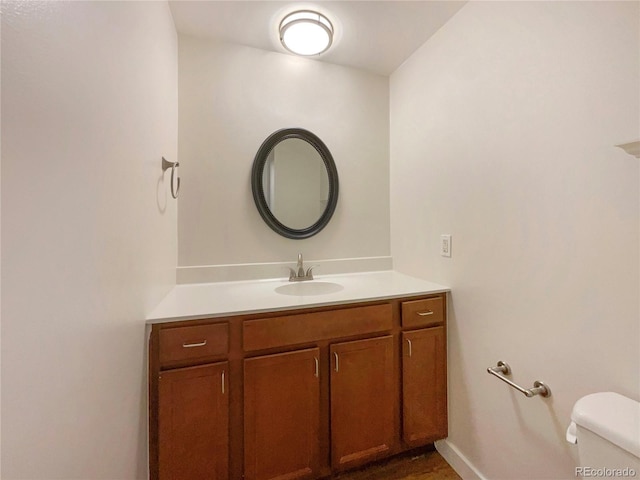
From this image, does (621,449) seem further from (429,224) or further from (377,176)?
(377,176)

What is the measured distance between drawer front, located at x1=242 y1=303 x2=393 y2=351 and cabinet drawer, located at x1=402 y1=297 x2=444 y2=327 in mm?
100

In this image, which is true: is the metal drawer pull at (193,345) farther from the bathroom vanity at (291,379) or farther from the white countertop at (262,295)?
the white countertop at (262,295)

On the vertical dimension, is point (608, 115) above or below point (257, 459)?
above

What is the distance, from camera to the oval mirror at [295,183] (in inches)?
69.1

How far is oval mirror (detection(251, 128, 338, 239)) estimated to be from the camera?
1.75m

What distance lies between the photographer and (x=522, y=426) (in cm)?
112

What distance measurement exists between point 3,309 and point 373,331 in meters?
1.27

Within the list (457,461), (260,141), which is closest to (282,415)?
(457,461)

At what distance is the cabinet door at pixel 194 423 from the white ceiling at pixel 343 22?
1.74m

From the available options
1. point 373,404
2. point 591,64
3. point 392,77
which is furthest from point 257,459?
point 392,77

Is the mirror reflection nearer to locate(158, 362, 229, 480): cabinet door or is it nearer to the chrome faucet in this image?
the chrome faucet

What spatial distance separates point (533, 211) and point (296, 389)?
49.0 inches

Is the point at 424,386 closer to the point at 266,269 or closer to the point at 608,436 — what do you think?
the point at 608,436

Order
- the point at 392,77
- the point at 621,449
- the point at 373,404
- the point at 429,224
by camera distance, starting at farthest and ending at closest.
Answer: the point at 392,77 → the point at 429,224 → the point at 373,404 → the point at 621,449
